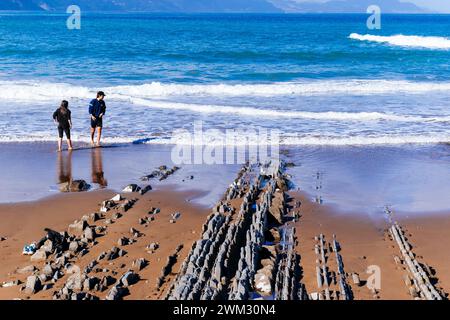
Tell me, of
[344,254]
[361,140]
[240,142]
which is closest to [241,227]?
[344,254]

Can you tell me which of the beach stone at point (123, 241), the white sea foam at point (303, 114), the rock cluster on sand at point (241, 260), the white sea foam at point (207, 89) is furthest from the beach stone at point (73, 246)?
the white sea foam at point (207, 89)

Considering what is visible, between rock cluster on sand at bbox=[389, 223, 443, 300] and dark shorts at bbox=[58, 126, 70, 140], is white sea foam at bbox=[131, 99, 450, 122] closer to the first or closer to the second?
dark shorts at bbox=[58, 126, 70, 140]

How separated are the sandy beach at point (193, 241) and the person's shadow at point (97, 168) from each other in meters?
0.26

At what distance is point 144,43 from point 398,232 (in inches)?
1760

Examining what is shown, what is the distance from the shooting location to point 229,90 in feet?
87.8

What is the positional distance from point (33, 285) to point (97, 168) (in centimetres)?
623

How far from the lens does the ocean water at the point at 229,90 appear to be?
56.6 ft

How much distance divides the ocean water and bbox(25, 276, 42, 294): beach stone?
8.84 metres

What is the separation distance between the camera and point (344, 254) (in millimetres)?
8242

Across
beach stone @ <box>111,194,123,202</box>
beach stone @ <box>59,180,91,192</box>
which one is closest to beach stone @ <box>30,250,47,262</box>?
beach stone @ <box>111,194,123,202</box>

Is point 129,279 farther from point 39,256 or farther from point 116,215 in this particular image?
point 116,215

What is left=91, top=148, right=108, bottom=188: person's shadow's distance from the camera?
12.0 m

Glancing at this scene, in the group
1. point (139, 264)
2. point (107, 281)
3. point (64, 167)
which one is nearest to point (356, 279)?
point (139, 264)
